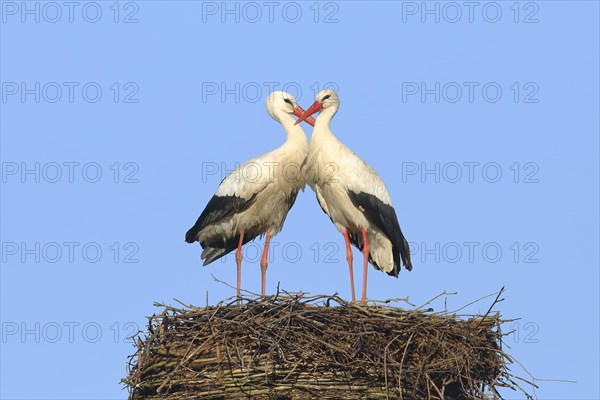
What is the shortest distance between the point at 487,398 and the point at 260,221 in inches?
168

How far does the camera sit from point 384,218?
13.4 m

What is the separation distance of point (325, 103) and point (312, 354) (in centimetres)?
388

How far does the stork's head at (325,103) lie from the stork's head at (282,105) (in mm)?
448

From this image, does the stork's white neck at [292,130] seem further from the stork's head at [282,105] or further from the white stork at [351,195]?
the white stork at [351,195]

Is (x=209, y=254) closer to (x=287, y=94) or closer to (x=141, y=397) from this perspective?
(x=287, y=94)

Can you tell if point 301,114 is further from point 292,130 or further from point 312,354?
point 312,354

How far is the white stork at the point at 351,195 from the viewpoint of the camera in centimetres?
1334

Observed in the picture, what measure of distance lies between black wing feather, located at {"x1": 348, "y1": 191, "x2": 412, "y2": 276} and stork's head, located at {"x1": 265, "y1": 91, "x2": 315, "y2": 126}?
1.37 m

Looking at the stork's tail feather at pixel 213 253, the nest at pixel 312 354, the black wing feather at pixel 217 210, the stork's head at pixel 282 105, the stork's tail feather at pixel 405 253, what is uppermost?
the stork's head at pixel 282 105

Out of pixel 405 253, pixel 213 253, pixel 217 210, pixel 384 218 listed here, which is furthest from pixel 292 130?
pixel 405 253

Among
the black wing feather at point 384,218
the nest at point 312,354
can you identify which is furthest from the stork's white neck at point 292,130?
the nest at point 312,354

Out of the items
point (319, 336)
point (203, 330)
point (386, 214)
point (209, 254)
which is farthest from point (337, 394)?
point (209, 254)

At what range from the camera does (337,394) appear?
409 inches

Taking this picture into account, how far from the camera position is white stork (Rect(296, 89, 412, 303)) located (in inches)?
525
